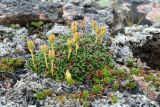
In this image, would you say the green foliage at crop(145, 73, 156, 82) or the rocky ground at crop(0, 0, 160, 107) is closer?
the rocky ground at crop(0, 0, 160, 107)

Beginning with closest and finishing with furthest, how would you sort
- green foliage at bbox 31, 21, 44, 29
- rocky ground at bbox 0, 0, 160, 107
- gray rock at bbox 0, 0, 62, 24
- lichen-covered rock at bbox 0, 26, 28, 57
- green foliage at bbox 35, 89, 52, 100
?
1. green foliage at bbox 35, 89, 52, 100
2. rocky ground at bbox 0, 0, 160, 107
3. lichen-covered rock at bbox 0, 26, 28, 57
4. green foliage at bbox 31, 21, 44, 29
5. gray rock at bbox 0, 0, 62, 24

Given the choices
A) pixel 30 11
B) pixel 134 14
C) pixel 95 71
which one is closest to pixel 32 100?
pixel 95 71

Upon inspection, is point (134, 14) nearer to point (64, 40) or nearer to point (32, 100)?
point (64, 40)

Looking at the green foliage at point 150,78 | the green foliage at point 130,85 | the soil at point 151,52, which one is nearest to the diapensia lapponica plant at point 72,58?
the green foliage at point 130,85

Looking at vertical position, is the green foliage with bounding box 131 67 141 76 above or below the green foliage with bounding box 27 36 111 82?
below

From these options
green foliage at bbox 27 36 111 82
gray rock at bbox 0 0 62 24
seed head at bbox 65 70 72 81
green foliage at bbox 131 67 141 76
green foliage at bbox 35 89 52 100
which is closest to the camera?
green foliage at bbox 35 89 52 100

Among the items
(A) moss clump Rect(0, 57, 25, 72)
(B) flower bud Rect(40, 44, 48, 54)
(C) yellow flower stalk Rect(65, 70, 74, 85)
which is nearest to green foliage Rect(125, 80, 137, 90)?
(C) yellow flower stalk Rect(65, 70, 74, 85)

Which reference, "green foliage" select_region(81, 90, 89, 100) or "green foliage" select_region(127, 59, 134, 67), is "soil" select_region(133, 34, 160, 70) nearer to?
"green foliage" select_region(127, 59, 134, 67)
